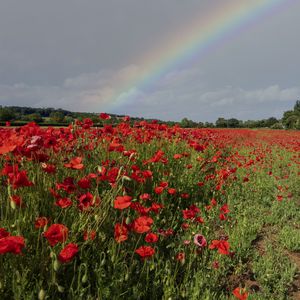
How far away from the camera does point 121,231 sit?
163 cm

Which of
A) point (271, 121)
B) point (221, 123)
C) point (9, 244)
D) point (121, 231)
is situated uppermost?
point (271, 121)

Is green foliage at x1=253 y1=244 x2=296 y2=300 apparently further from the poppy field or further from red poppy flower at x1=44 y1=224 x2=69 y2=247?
red poppy flower at x1=44 y1=224 x2=69 y2=247

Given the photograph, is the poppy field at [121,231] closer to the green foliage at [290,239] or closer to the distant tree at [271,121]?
the green foliage at [290,239]

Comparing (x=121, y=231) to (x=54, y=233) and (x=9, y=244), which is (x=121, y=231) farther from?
(x=9, y=244)

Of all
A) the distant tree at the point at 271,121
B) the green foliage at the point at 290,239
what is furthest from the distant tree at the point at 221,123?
the green foliage at the point at 290,239

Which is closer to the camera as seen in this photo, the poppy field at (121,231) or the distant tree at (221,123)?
the poppy field at (121,231)

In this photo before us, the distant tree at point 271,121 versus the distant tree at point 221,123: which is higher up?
the distant tree at point 271,121

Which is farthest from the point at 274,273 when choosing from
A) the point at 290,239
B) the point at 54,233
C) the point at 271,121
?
the point at 271,121

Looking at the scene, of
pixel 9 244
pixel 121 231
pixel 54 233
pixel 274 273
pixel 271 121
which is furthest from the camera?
pixel 271 121

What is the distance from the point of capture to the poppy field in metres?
1.60

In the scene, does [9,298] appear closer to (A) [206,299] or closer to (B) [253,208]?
(A) [206,299]

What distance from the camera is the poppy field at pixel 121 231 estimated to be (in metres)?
1.60

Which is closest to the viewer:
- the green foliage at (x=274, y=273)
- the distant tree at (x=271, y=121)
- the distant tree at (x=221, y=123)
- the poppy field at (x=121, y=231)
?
the poppy field at (x=121, y=231)

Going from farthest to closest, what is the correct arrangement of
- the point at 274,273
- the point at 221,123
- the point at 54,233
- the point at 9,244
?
1. the point at 221,123
2. the point at 274,273
3. the point at 54,233
4. the point at 9,244
